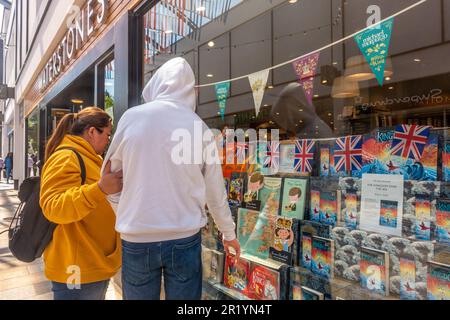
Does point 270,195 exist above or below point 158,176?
below

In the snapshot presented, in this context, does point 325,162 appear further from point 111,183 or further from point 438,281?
point 111,183

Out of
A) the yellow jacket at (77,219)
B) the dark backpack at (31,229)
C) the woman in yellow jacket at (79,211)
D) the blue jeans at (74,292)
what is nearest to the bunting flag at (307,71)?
the woman in yellow jacket at (79,211)

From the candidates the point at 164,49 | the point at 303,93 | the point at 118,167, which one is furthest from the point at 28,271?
the point at 303,93

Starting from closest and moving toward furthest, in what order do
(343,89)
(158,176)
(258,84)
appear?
(158,176) < (343,89) < (258,84)

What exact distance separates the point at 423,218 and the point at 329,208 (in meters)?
0.50

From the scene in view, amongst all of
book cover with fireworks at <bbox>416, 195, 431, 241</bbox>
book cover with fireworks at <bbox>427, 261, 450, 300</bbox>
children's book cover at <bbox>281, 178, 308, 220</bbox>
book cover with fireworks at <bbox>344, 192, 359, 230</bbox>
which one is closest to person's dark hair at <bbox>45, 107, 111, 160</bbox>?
children's book cover at <bbox>281, 178, 308, 220</bbox>

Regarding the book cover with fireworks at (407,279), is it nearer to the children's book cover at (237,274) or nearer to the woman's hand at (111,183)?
the children's book cover at (237,274)

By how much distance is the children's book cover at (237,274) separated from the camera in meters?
2.26

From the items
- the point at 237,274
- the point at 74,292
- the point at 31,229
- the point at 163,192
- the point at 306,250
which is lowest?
the point at 237,274

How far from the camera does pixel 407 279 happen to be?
5.25 ft

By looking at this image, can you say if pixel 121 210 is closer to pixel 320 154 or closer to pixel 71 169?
pixel 71 169

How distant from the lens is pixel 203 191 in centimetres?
148

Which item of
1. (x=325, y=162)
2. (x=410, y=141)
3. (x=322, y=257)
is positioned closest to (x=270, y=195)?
(x=325, y=162)

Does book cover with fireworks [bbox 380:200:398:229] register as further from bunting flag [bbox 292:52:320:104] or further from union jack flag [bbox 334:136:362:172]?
bunting flag [bbox 292:52:320:104]
